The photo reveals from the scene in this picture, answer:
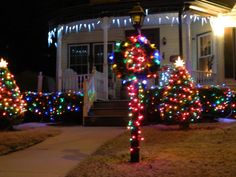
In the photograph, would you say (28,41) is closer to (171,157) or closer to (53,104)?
(53,104)

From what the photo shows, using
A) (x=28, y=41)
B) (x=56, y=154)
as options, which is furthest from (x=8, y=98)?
(x=28, y=41)

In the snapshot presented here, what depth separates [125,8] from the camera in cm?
1812

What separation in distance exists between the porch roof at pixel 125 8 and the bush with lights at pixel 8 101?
4.78 m

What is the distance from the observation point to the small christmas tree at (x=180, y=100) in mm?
14102

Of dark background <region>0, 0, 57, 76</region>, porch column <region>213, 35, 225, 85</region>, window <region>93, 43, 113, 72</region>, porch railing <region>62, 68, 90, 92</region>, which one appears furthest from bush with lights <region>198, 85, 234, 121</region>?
dark background <region>0, 0, 57, 76</region>

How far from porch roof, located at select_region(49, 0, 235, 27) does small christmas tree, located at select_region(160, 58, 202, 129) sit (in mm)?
4118

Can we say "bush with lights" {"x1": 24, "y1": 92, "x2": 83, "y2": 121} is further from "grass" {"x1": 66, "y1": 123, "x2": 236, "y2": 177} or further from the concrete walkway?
"grass" {"x1": 66, "y1": 123, "x2": 236, "y2": 177}

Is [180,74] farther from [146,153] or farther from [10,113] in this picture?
[10,113]

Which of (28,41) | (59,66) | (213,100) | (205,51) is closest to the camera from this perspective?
(213,100)

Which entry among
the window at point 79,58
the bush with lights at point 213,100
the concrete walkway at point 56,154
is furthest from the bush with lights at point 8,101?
the bush with lights at point 213,100

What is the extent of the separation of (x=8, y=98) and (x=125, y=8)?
6064 mm

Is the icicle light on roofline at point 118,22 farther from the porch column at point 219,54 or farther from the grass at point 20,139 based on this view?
the grass at point 20,139

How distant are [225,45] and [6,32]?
18783 mm

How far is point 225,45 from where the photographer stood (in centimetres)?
1919
